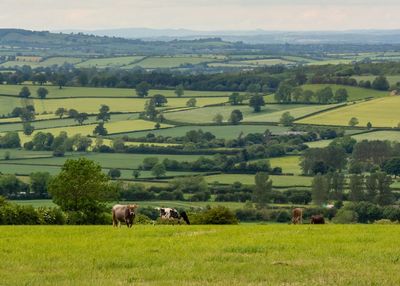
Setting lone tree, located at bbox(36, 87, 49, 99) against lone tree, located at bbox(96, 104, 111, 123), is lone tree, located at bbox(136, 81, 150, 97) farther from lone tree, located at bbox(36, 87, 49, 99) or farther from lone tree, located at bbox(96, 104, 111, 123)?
lone tree, located at bbox(96, 104, 111, 123)

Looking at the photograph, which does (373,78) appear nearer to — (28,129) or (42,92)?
(42,92)

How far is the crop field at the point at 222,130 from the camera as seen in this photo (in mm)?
132875

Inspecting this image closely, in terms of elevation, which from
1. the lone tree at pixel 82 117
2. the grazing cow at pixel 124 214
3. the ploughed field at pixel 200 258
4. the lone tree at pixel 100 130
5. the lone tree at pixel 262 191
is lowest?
the lone tree at pixel 82 117

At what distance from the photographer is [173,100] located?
178 m

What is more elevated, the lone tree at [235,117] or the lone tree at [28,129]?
the lone tree at [28,129]

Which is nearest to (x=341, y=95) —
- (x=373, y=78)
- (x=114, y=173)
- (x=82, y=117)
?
(x=373, y=78)

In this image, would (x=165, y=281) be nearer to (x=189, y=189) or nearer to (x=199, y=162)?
(x=189, y=189)

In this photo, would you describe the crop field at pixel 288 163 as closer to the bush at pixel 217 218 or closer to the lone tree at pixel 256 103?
the lone tree at pixel 256 103

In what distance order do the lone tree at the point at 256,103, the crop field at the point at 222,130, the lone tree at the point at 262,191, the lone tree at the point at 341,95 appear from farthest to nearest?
the lone tree at the point at 341,95 < the lone tree at the point at 256,103 < the crop field at the point at 222,130 < the lone tree at the point at 262,191

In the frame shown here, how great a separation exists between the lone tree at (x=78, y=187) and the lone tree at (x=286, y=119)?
3897 inches

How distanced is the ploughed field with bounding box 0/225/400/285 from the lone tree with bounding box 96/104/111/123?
120780 mm

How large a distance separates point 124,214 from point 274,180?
66.3m

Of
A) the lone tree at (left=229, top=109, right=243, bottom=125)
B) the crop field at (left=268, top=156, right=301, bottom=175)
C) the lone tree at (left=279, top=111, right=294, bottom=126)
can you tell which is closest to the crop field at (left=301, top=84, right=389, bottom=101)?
the lone tree at (left=279, top=111, right=294, bottom=126)

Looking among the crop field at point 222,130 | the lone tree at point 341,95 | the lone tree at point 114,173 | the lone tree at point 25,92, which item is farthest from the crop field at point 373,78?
the lone tree at point 114,173
